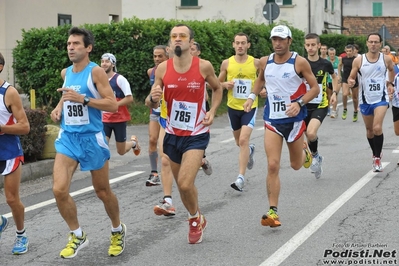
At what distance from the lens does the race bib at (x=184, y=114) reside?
7703mm

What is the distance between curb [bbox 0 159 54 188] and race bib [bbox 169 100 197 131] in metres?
4.58

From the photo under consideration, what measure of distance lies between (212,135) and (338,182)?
6734 millimetres

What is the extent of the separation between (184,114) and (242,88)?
12.1 feet

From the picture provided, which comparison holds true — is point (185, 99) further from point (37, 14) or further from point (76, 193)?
point (37, 14)

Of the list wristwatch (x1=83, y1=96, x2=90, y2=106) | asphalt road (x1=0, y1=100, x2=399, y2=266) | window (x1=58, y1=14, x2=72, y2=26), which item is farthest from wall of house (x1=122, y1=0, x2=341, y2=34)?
wristwatch (x1=83, y1=96, x2=90, y2=106)

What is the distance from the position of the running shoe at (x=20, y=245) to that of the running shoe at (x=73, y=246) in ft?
2.14

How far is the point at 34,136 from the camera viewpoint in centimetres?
1214

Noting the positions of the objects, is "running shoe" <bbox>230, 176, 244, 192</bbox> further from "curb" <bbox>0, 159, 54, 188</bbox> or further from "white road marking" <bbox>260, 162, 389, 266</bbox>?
"curb" <bbox>0, 159, 54, 188</bbox>

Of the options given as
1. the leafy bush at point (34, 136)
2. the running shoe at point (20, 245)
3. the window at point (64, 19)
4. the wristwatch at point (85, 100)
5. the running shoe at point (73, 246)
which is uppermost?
the window at point (64, 19)

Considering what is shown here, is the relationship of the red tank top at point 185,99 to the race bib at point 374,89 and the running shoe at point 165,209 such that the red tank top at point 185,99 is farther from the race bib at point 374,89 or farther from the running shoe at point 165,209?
the race bib at point 374,89

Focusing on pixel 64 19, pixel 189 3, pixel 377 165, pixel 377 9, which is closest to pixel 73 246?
pixel 377 165

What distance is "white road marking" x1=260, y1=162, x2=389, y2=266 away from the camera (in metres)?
7.03

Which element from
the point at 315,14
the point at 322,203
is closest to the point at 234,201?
the point at 322,203

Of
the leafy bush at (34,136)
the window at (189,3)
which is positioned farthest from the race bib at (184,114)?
the window at (189,3)
